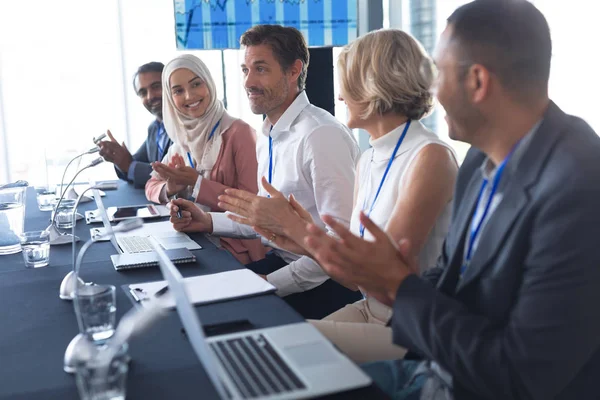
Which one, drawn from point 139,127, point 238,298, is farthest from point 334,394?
point 139,127

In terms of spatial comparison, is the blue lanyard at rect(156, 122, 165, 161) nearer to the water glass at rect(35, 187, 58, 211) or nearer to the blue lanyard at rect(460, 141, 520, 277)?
the water glass at rect(35, 187, 58, 211)

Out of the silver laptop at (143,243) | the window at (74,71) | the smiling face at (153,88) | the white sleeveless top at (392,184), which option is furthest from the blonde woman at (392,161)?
the window at (74,71)

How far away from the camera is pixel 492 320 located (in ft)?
3.55

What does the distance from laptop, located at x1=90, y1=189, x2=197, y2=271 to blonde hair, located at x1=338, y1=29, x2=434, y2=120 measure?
746mm

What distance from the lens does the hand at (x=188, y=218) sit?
227 cm

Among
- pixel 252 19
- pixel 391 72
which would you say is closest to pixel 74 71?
pixel 252 19

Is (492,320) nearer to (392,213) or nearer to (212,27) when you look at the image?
(392,213)

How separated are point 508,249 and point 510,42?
38 centimetres

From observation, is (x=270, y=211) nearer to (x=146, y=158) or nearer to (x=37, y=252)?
(x=37, y=252)

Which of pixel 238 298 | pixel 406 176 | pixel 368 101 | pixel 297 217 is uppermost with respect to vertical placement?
pixel 368 101

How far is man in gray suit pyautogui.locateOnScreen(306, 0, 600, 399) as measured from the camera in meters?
0.95

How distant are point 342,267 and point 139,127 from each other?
426 cm

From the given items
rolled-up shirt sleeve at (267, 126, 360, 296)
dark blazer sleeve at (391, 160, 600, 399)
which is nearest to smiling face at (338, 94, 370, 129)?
rolled-up shirt sleeve at (267, 126, 360, 296)

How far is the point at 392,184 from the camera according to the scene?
1.74 metres
